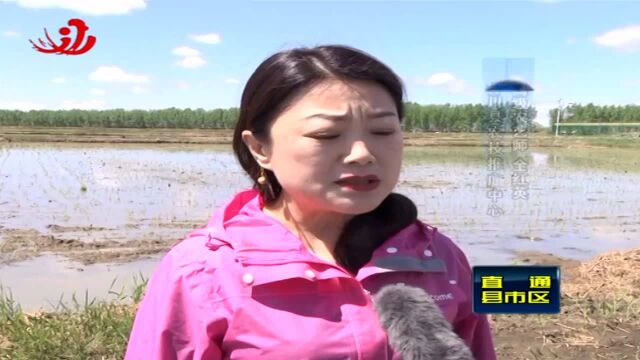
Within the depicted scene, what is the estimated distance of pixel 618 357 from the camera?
2988mm

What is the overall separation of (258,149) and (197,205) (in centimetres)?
827

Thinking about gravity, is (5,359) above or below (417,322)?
Result: below

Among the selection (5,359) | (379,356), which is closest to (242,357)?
(379,356)

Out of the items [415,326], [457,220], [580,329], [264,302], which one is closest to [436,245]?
[415,326]

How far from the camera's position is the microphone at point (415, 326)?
3.22 feet

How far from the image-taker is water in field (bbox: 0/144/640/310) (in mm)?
5609

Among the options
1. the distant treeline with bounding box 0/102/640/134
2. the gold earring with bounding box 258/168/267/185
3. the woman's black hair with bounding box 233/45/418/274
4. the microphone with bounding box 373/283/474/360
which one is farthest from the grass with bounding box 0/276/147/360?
the distant treeline with bounding box 0/102/640/134

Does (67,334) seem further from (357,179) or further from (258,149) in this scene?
(357,179)

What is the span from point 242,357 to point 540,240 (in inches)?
279

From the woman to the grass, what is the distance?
1.85m

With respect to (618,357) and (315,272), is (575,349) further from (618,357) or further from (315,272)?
(315,272)

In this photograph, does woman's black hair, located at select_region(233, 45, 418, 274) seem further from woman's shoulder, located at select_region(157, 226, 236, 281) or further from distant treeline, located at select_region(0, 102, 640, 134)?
distant treeline, located at select_region(0, 102, 640, 134)

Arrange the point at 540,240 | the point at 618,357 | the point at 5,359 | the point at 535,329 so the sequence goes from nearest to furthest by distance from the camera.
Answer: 1. the point at 5,359
2. the point at 618,357
3. the point at 535,329
4. the point at 540,240

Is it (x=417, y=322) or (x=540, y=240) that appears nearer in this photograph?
(x=417, y=322)
